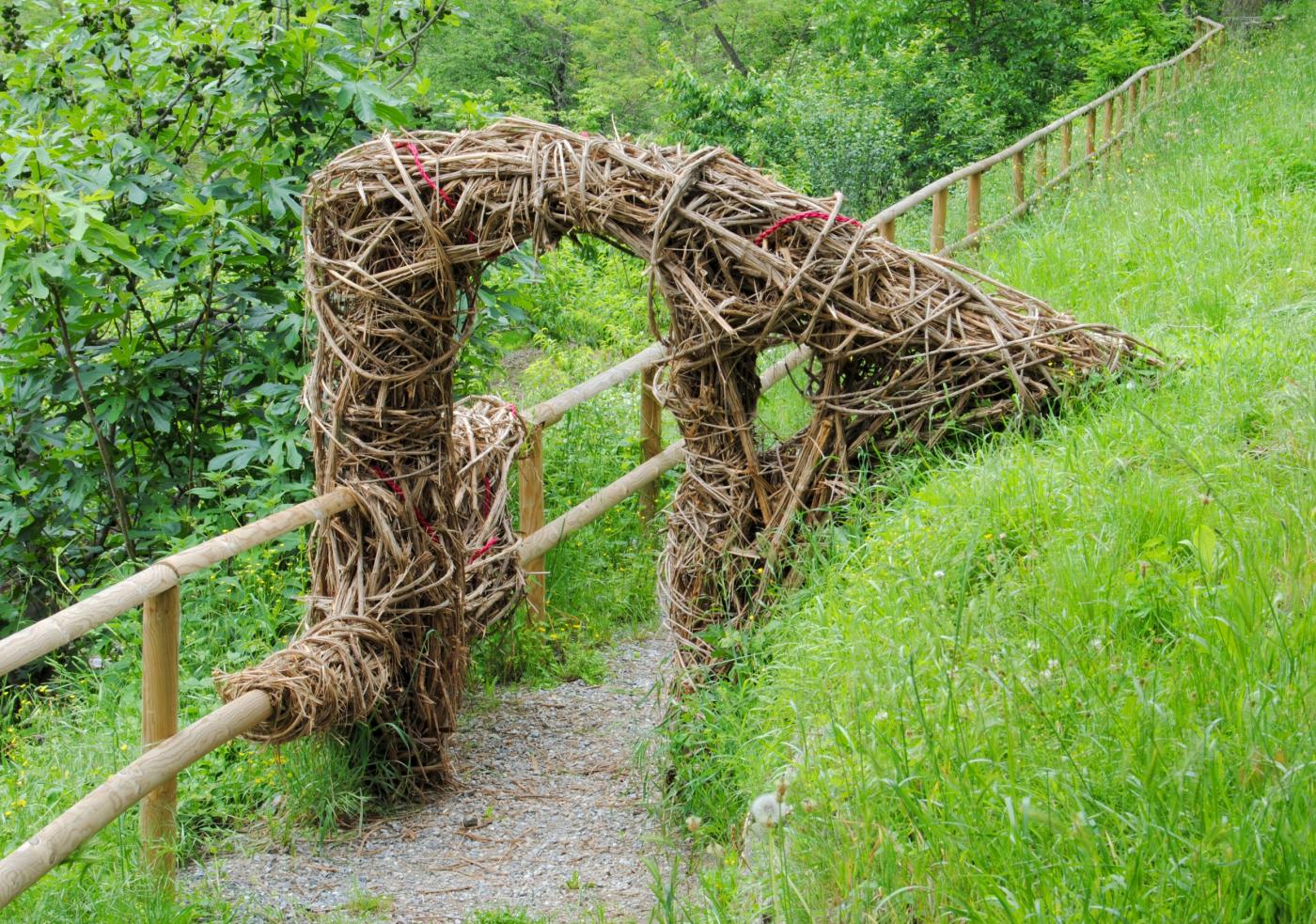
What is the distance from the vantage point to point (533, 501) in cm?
641

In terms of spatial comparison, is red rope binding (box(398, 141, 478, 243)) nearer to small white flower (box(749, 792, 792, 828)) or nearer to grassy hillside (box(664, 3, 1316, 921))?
grassy hillside (box(664, 3, 1316, 921))

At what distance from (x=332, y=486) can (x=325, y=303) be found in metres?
0.68

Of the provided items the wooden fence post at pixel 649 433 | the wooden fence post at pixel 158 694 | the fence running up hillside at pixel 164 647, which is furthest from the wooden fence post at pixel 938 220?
the wooden fence post at pixel 158 694

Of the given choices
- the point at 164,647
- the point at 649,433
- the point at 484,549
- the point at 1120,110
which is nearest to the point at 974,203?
the point at 649,433

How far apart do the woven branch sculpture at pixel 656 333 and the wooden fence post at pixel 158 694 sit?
0.37 m

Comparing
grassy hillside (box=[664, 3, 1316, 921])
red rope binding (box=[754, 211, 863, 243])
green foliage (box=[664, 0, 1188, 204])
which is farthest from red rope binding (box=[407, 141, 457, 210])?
green foliage (box=[664, 0, 1188, 204])

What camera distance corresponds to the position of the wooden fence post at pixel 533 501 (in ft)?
20.8

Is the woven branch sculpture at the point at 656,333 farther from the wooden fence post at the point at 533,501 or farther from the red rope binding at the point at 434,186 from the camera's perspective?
the wooden fence post at the point at 533,501

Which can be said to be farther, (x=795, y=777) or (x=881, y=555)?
(x=881, y=555)

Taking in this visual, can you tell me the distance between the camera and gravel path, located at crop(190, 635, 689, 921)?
4023 millimetres

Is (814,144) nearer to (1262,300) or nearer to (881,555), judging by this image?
(1262,300)

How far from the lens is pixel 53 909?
11.8 feet

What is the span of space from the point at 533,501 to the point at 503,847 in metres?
2.24

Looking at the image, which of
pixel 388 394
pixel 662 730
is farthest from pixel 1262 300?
pixel 388 394
